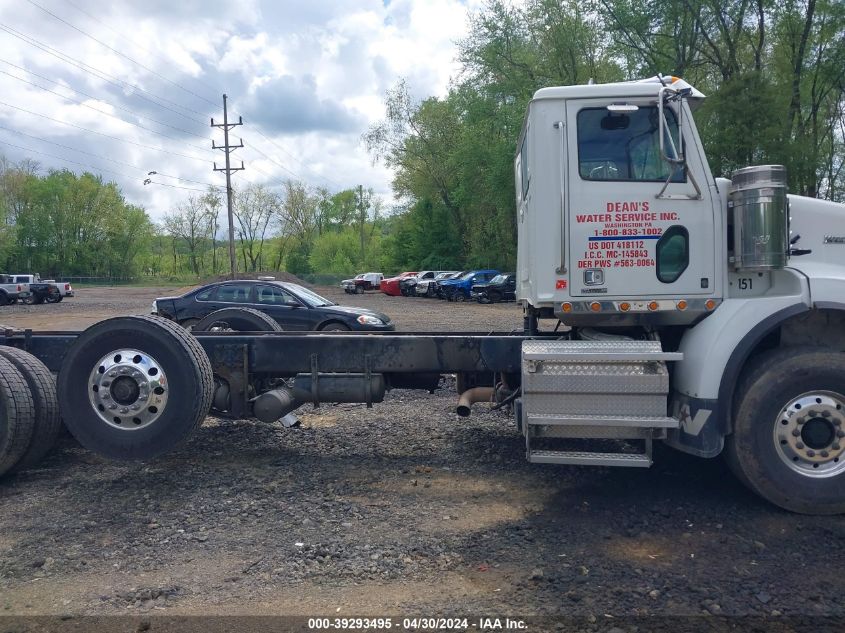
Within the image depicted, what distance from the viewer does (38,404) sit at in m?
5.60

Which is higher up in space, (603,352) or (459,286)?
(459,286)

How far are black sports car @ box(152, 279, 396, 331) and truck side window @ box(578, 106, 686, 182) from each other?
27.7ft

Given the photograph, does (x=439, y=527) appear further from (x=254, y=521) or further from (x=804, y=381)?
(x=804, y=381)

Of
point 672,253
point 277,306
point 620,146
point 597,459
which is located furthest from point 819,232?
point 277,306

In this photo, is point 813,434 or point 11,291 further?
point 11,291

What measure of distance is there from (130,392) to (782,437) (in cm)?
481

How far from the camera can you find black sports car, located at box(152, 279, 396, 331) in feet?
44.1

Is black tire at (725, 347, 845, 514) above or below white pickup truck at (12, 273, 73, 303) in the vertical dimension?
below

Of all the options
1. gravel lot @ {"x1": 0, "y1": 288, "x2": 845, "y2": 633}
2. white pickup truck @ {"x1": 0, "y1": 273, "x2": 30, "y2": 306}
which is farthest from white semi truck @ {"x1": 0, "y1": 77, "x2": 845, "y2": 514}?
white pickup truck @ {"x1": 0, "y1": 273, "x2": 30, "y2": 306}

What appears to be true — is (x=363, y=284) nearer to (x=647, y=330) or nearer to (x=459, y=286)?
(x=459, y=286)

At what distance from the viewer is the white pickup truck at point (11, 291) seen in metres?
39.0

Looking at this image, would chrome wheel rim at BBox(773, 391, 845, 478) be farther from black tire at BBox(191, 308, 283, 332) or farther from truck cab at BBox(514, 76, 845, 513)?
black tire at BBox(191, 308, 283, 332)

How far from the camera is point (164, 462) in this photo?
6.34 m

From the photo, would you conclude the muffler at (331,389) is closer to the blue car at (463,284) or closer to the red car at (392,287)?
the blue car at (463,284)
